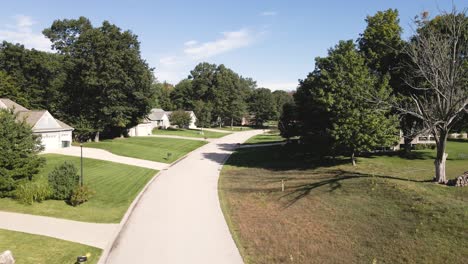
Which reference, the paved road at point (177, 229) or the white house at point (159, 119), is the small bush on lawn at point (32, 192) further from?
the white house at point (159, 119)

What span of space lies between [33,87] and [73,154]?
31212 millimetres

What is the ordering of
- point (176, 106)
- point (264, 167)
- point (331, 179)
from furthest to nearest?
point (176, 106), point (264, 167), point (331, 179)

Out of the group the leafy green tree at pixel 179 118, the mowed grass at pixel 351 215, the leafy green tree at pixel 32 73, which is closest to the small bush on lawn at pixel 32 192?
the mowed grass at pixel 351 215

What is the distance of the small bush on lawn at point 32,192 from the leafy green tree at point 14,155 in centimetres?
69

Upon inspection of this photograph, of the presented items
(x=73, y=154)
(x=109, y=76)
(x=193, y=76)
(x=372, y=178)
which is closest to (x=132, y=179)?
(x=73, y=154)

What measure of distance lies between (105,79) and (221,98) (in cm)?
5026

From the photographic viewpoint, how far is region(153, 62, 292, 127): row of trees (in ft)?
313

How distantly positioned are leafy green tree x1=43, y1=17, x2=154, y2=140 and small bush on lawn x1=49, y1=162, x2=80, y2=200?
27786 mm

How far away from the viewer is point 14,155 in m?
20.3

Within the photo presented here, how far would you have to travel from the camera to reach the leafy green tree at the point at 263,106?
327 feet

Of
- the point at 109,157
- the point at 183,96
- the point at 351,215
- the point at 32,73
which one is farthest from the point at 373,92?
the point at 183,96

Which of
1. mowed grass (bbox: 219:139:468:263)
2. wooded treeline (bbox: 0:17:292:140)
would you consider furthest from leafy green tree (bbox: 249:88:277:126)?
mowed grass (bbox: 219:139:468:263)

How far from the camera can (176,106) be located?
108125 millimetres

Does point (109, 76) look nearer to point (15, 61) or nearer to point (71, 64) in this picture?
point (71, 64)
